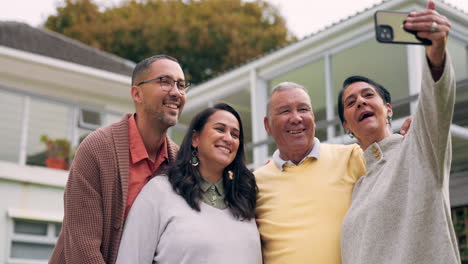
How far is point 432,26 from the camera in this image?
214 centimetres

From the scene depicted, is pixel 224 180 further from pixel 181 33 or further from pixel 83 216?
pixel 181 33

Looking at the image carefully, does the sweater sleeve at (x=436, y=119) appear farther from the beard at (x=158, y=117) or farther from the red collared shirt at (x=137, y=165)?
the red collared shirt at (x=137, y=165)

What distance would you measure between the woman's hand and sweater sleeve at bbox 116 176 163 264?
1585mm

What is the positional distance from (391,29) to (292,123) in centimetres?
117

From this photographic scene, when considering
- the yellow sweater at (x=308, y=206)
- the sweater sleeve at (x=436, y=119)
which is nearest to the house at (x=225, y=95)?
the yellow sweater at (x=308, y=206)

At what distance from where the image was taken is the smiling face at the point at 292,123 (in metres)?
3.41

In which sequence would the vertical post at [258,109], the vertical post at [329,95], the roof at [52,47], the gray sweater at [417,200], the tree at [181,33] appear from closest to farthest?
the gray sweater at [417,200] < the vertical post at [329,95] < the vertical post at [258,109] < the roof at [52,47] < the tree at [181,33]

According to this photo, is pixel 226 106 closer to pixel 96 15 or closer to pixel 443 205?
pixel 443 205

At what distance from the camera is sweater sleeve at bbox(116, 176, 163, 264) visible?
296 centimetres

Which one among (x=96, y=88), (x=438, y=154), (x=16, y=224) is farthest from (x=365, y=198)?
(x=96, y=88)

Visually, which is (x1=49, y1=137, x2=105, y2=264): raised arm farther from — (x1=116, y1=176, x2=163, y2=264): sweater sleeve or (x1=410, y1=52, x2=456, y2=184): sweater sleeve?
(x1=410, y1=52, x2=456, y2=184): sweater sleeve

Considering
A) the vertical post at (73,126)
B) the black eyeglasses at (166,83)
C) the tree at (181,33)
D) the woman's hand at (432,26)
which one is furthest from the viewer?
the tree at (181,33)

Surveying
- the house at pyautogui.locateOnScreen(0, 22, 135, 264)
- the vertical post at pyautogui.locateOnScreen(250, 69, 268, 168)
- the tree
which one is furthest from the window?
the tree

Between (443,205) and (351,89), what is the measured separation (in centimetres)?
92
